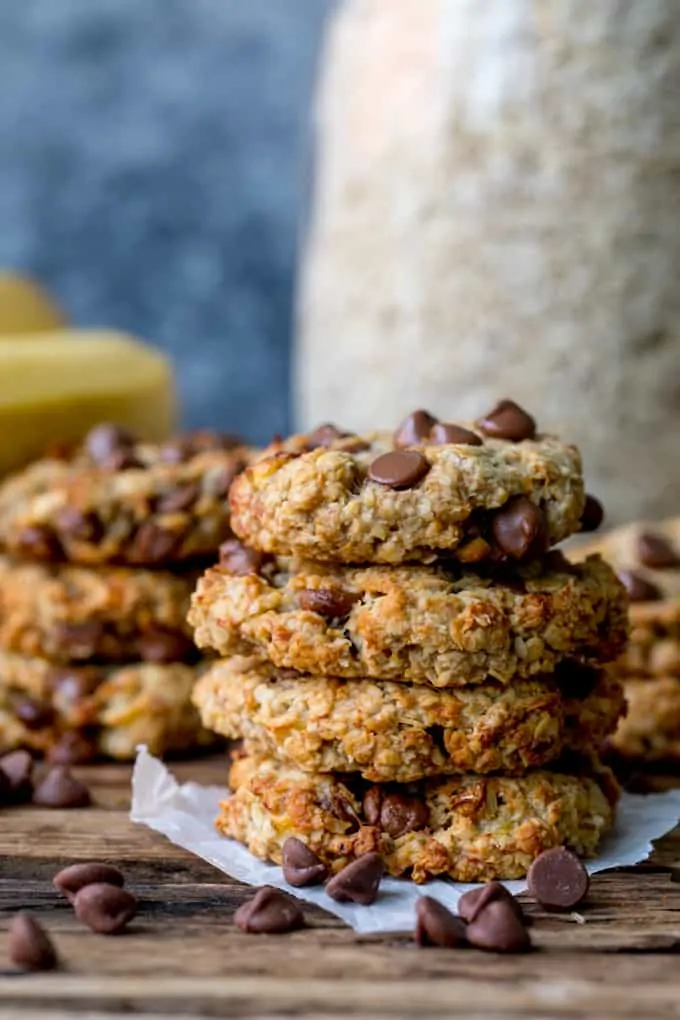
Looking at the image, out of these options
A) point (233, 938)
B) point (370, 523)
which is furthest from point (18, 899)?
point (370, 523)

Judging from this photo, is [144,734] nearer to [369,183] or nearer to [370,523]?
[370,523]

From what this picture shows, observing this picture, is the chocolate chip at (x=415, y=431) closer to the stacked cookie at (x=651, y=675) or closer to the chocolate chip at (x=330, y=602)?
the chocolate chip at (x=330, y=602)

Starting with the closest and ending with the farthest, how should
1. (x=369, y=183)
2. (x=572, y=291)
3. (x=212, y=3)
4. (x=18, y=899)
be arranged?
1. (x=18, y=899)
2. (x=572, y=291)
3. (x=369, y=183)
4. (x=212, y=3)

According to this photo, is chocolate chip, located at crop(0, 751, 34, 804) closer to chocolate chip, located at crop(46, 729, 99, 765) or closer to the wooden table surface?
chocolate chip, located at crop(46, 729, 99, 765)

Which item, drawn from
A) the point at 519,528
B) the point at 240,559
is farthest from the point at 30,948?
the point at 519,528

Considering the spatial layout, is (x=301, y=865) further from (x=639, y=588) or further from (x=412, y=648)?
(x=639, y=588)
